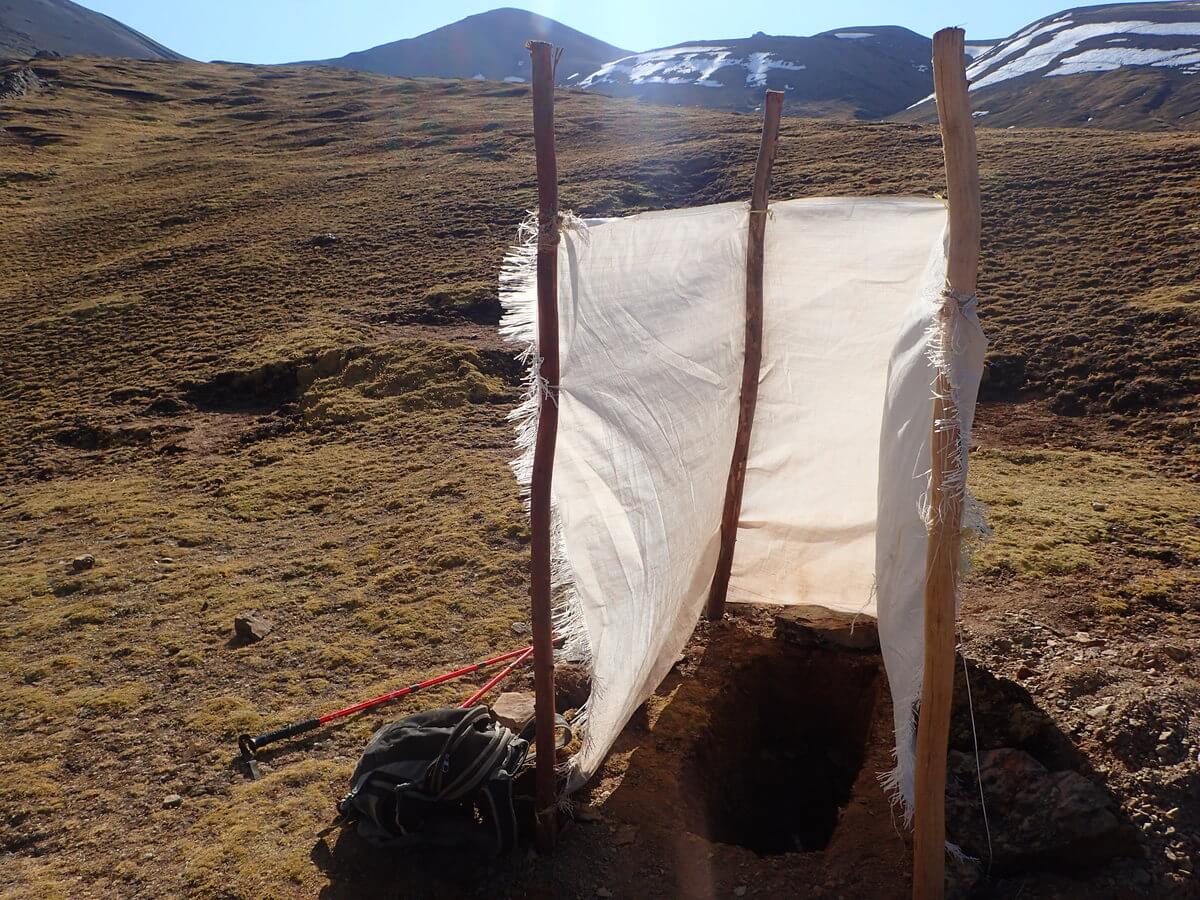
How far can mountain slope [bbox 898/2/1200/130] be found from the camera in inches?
1353

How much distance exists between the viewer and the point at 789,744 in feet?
13.1

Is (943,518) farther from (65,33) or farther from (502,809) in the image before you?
(65,33)

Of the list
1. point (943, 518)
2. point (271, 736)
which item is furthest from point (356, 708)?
point (943, 518)

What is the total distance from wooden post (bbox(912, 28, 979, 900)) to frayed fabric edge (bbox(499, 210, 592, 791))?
1140 millimetres

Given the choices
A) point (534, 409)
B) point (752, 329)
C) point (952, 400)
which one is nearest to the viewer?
point (952, 400)

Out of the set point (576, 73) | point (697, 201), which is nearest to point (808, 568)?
point (697, 201)

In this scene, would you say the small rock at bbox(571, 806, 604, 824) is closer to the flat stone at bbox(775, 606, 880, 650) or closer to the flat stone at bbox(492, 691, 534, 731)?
the flat stone at bbox(492, 691, 534, 731)

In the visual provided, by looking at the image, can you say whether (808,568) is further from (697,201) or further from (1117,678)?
(697,201)

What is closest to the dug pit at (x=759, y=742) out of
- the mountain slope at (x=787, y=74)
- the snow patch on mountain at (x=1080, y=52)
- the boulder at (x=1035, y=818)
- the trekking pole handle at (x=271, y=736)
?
the boulder at (x=1035, y=818)

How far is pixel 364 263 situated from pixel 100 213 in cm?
850

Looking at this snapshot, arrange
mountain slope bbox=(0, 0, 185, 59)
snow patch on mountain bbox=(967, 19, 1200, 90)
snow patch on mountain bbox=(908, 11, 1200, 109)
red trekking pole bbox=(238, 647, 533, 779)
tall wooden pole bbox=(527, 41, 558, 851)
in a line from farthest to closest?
1. mountain slope bbox=(0, 0, 185, 59)
2. snow patch on mountain bbox=(967, 19, 1200, 90)
3. snow patch on mountain bbox=(908, 11, 1200, 109)
4. red trekking pole bbox=(238, 647, 533, 779)
5. tall wooden pole bbox=(527, 41, 558, 851)

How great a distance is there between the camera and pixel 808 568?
398cm

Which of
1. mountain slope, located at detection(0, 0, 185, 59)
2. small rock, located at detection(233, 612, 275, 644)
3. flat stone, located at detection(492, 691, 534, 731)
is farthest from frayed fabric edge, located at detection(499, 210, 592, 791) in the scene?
mountain slope, located at detection(0, 0, 185, 59)

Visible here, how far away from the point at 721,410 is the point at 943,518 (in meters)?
1.32
